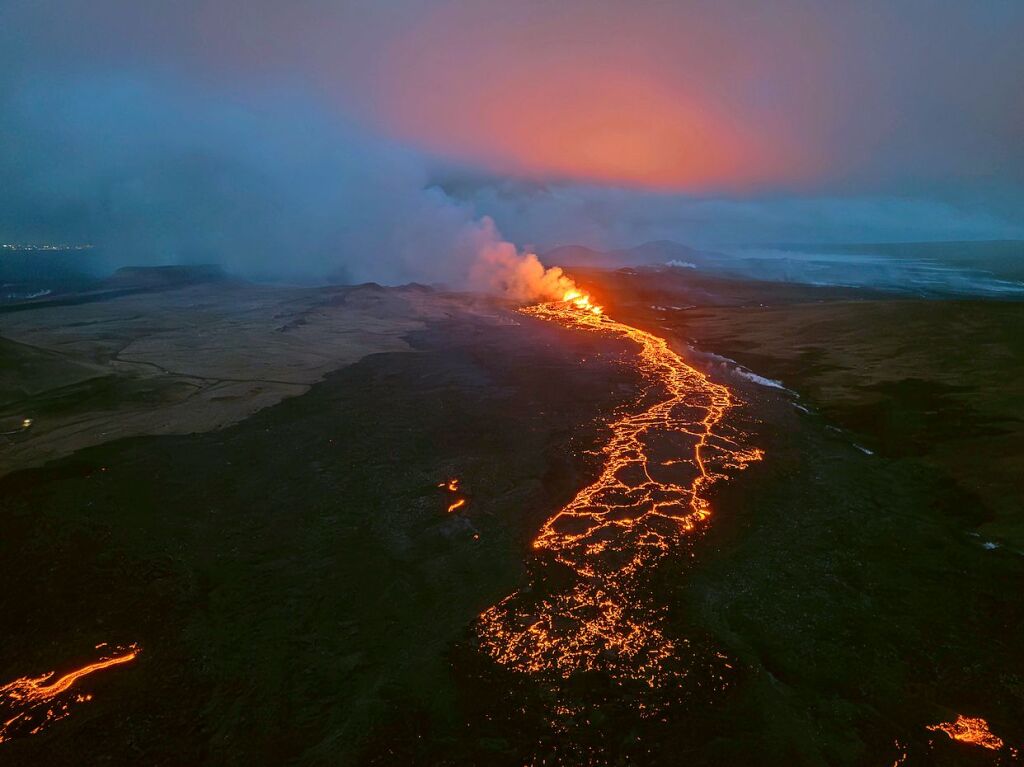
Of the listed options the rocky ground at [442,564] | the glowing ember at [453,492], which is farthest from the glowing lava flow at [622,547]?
the glowing ember at [453,492]

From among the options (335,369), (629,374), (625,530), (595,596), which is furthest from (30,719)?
(629,374)

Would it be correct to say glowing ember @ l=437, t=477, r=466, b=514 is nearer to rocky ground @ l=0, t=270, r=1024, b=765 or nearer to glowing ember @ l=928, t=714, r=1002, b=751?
rocky ground @ l=0, t=270, r=1024, b=765

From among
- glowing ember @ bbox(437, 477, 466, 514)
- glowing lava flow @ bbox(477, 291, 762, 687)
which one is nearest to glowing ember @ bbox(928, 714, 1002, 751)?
glowing lava flow @ bbox(477, 291, 762, 687)

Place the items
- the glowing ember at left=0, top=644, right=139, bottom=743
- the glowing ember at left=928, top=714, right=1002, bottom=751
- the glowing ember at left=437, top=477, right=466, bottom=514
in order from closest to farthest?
1. the glowing ember at left=928, top=714, right=1002, bottom=751
2. the glowing ember at left=0, top=644, right=139, bottom=743
3. the glowing ember at left=437, top=477, right=466, bottom=514

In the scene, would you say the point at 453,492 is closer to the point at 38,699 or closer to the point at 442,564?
the point at 442,564

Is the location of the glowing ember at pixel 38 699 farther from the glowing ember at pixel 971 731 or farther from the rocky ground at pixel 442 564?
the glowing ember at pixel 971 731
